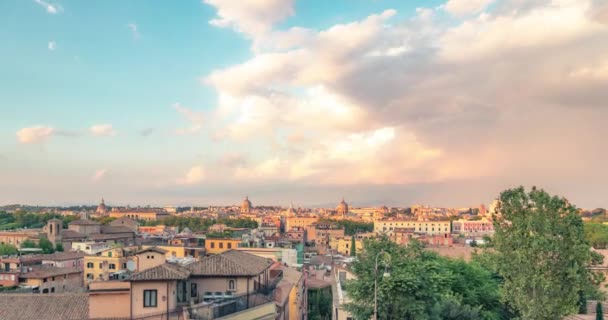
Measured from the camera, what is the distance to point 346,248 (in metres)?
111

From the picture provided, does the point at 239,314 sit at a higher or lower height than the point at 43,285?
higher

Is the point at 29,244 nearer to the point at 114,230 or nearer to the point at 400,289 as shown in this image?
the point at 114,230

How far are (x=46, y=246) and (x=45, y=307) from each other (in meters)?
62.7

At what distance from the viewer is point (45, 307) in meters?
26.0

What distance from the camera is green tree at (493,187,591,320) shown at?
2052cm

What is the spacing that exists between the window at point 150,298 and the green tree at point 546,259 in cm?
1479

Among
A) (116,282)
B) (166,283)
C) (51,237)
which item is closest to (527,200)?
(166,283)

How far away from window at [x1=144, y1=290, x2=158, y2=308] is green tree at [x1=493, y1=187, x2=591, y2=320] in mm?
14793

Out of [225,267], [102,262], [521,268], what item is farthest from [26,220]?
[521,268]

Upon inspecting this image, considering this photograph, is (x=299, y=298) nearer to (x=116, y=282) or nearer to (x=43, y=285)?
(x=116, y=282)

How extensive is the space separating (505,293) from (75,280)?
41.4 meters

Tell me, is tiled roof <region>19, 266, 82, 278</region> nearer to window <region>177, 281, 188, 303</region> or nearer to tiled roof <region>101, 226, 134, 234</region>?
window <region>177, 281, 188, 303</region>

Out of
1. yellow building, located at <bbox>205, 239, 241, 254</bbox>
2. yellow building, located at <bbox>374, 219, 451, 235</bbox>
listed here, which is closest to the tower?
yellow building, located at <bbox>205, 239, 241, 254</bbox>

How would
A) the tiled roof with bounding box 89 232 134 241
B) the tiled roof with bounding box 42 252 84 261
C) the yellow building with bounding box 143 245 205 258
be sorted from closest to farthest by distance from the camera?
1. the tiled roof with bounding box 42 252 84 261
2. the yellow building with bounding box 143 245 205 258
3. the tiled roof with bounding box 89 232 134 241
